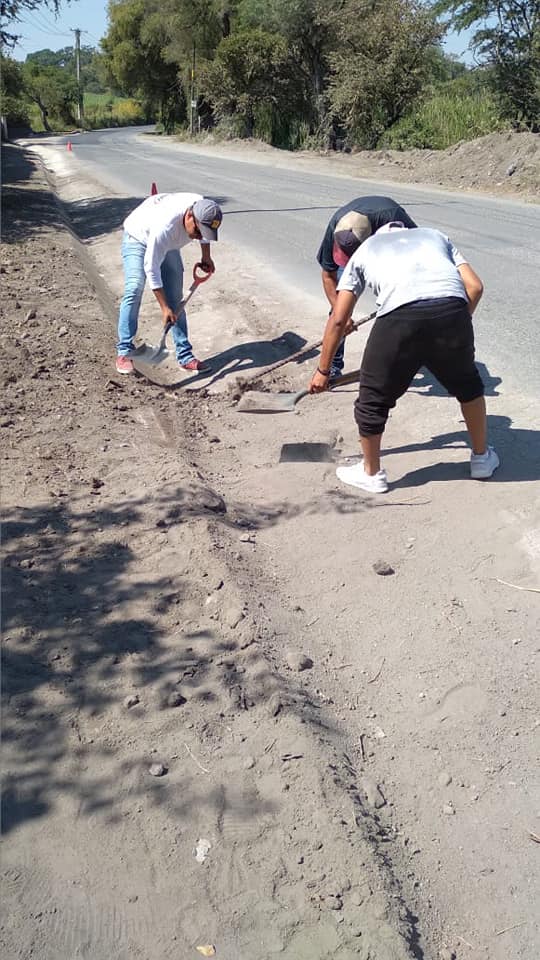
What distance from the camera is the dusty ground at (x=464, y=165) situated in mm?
19438

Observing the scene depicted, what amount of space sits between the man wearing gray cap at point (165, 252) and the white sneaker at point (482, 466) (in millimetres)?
2791

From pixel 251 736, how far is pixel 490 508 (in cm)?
203

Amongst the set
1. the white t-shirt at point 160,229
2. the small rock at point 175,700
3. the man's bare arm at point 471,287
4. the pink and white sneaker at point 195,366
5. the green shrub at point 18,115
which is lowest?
the green shrub at point 18,115

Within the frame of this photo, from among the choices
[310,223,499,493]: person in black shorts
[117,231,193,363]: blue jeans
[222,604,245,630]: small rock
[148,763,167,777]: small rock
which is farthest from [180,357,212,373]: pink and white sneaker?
[148,763,167,777]: small rock

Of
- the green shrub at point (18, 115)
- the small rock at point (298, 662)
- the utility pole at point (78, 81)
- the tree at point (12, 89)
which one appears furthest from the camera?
the utility pole at point (78, 81)

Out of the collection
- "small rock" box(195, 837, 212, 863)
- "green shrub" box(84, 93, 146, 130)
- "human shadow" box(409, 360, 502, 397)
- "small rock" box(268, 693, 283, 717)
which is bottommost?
"green shrub" box(84, 93, 146, 130)

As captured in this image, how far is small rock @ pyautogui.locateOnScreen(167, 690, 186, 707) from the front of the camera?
3.07 m

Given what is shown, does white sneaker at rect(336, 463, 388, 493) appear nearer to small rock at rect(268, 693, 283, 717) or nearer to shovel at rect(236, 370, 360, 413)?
shovel at rect(236, 370, 360, 413)

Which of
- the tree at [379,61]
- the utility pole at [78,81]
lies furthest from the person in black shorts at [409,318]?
the utility pole at [78,81]

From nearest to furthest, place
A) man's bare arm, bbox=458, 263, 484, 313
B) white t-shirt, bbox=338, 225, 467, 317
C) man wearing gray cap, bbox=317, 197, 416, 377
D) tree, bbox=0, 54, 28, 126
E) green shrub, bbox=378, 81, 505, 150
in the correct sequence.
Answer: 1. white t-shirt, bbox=338, 225, 467, 317
2. man's bare arm, bbox=458, 263, 484, 313
3. man wearing gray cap, bbox=317, 197, 416, 377
4. green shrub, bbox=378, 81, 505, 150
5. tree, bbox=0, 54, 28, 126

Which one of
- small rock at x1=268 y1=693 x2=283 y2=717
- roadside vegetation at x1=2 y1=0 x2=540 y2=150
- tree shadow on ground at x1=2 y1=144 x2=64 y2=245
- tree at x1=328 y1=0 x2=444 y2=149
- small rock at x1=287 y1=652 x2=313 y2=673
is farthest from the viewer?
tree at x1=328 y1=0 x2=444 y2=149

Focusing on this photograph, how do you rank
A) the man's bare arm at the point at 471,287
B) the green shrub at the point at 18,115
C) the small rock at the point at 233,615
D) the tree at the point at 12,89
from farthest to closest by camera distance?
the green shrub at the point at 18,115
the tree at the point at 12,89
the man's bare arm at the point at 471,287
the small rock at the point at 233,615

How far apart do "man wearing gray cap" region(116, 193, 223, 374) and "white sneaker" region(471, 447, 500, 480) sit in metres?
2.79

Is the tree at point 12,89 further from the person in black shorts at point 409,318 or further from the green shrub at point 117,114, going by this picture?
the person in black shorts at point 409,318
